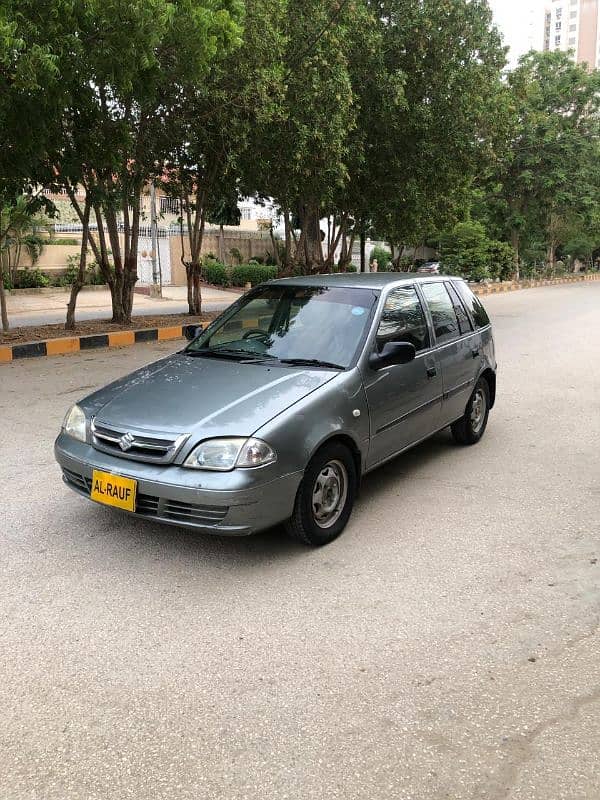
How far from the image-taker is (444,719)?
8.45 feet

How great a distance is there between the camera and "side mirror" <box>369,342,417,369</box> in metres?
4.45

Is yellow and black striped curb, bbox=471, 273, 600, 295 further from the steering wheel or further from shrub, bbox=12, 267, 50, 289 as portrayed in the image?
the steering wheel

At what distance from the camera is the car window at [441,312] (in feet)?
17.6

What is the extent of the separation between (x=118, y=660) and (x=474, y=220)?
33.9m

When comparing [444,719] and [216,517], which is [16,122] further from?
[444,719]

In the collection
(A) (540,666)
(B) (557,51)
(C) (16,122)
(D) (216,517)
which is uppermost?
(B) (557,51)

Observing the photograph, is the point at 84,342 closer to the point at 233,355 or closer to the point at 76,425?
the point at 233,355

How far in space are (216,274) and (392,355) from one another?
25932mm

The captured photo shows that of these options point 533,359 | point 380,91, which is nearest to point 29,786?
point 533,359

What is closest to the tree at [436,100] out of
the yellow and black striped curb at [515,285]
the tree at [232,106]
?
the tree at [232,106]

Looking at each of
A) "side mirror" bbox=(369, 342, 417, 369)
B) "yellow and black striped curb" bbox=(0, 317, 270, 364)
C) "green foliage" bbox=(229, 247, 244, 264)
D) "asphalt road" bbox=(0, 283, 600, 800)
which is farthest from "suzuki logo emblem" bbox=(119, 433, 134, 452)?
"green foliage" bbox=(229, 247, 244, 264)

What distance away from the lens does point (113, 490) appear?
3715mm

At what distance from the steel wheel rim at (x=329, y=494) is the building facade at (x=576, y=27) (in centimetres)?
14802

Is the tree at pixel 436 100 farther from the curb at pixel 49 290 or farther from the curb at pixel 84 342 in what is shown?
the curb at pixel 49 290
